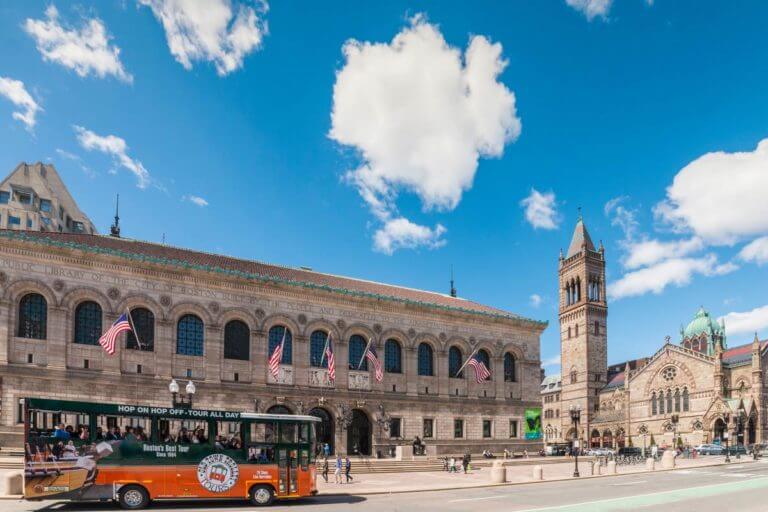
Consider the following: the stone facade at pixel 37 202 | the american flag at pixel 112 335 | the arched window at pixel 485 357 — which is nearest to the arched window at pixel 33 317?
the american flag at pixel 112 335

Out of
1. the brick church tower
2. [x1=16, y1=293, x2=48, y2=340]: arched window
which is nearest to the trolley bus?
[x1=16, y1=293, x2=48, y2=340]: arched window

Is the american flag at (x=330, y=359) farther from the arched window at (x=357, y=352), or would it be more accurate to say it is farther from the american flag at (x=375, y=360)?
the american flag at (x=375, y=360)

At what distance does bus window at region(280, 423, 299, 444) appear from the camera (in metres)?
21.1

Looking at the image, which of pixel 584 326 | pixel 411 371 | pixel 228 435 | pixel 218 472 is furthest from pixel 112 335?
pixel 584 326

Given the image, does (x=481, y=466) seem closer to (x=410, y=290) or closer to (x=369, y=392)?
(x=369, y=392)

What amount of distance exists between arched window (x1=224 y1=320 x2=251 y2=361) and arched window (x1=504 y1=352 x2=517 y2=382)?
23116mm

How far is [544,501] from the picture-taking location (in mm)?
22094

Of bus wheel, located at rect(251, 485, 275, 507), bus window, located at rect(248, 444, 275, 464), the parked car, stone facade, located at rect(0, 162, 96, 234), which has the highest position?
stone facade, located at rect(0, 162, 96, 234)

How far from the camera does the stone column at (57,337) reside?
34.1m

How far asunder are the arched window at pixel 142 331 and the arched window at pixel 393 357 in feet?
56.5

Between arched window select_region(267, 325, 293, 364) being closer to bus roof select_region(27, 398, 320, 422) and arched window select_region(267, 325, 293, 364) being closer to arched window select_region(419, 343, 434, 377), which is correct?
arched window select_region(419, 343, 434, 377)

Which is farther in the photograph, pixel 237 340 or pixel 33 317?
pixel 237 340

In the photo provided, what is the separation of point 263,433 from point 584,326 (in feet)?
271

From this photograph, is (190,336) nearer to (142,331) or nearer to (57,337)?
(142,331)
